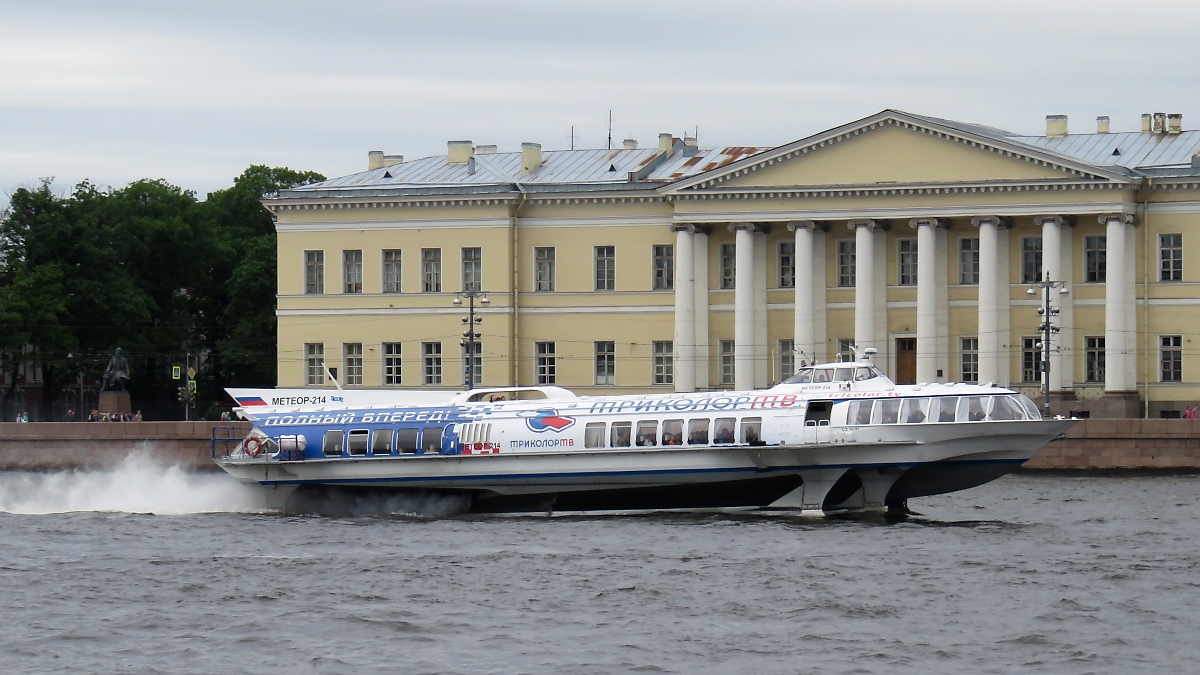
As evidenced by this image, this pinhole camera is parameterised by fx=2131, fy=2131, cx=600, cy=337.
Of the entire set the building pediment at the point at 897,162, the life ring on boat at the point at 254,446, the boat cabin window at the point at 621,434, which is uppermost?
the building pediment at the point at 897,162

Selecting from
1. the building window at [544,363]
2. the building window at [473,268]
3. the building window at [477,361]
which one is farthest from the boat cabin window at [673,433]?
the building window at [473,268]

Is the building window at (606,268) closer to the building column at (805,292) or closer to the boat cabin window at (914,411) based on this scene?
the building column at (805,292)

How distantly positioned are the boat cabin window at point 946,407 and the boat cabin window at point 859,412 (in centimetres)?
107

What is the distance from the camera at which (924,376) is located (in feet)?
202

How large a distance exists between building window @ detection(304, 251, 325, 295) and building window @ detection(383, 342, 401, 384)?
300 cm

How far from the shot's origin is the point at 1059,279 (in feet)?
198

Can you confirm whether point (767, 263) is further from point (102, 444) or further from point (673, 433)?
point (673, 433)

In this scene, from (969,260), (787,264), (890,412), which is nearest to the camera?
(890,412)

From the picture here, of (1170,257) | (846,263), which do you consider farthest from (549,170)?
(1170,257)

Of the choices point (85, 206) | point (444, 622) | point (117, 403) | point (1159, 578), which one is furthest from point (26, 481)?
point (85, 206)

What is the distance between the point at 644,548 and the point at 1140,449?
2268 cm

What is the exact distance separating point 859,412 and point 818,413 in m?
0.72

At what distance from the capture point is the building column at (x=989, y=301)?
60688 millimetres

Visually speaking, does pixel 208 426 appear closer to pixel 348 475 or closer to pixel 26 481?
pixel 26 481
